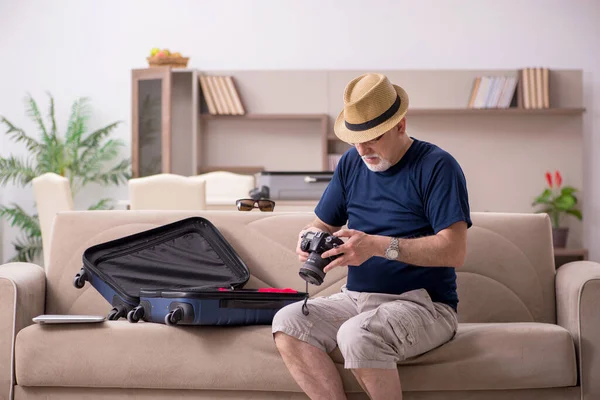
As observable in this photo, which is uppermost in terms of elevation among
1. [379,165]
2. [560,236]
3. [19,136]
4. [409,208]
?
[19,136]

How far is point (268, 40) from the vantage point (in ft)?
22.7

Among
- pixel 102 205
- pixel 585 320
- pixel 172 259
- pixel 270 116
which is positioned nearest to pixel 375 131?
pixel 585 320

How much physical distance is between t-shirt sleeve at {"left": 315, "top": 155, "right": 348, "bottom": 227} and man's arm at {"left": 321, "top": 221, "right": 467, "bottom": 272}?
13.2 inches

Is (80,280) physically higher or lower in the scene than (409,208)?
lower

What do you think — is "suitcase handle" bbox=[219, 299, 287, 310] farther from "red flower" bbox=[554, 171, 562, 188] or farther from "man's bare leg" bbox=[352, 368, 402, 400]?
"red flower" bbox=[554, 171, 562, 188]

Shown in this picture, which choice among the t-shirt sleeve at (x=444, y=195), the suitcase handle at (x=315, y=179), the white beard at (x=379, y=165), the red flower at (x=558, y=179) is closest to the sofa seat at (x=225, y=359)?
the t-shirt sleeve at (x=444, y=195)

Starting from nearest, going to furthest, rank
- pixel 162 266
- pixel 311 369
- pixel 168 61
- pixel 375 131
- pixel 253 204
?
1. pixel 311 369
2. pixel 375 131
3. pixel 162 266
4. pixel 253 204
5. pixel 168 61

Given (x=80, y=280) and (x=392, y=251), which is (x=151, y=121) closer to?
(x=80, y=280)

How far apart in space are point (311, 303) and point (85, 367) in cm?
67

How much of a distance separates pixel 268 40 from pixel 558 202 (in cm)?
280

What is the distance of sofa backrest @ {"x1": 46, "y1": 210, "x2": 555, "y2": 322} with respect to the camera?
2645mm

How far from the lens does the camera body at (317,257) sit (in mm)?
2010

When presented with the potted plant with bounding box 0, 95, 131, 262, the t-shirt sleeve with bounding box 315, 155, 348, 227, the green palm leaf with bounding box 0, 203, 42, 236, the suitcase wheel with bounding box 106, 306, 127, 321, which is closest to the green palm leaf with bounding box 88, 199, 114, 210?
the potted plant with bounding box 0, 95, 131, 262

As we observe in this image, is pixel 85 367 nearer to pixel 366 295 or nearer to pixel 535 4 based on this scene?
pixel 366 295
